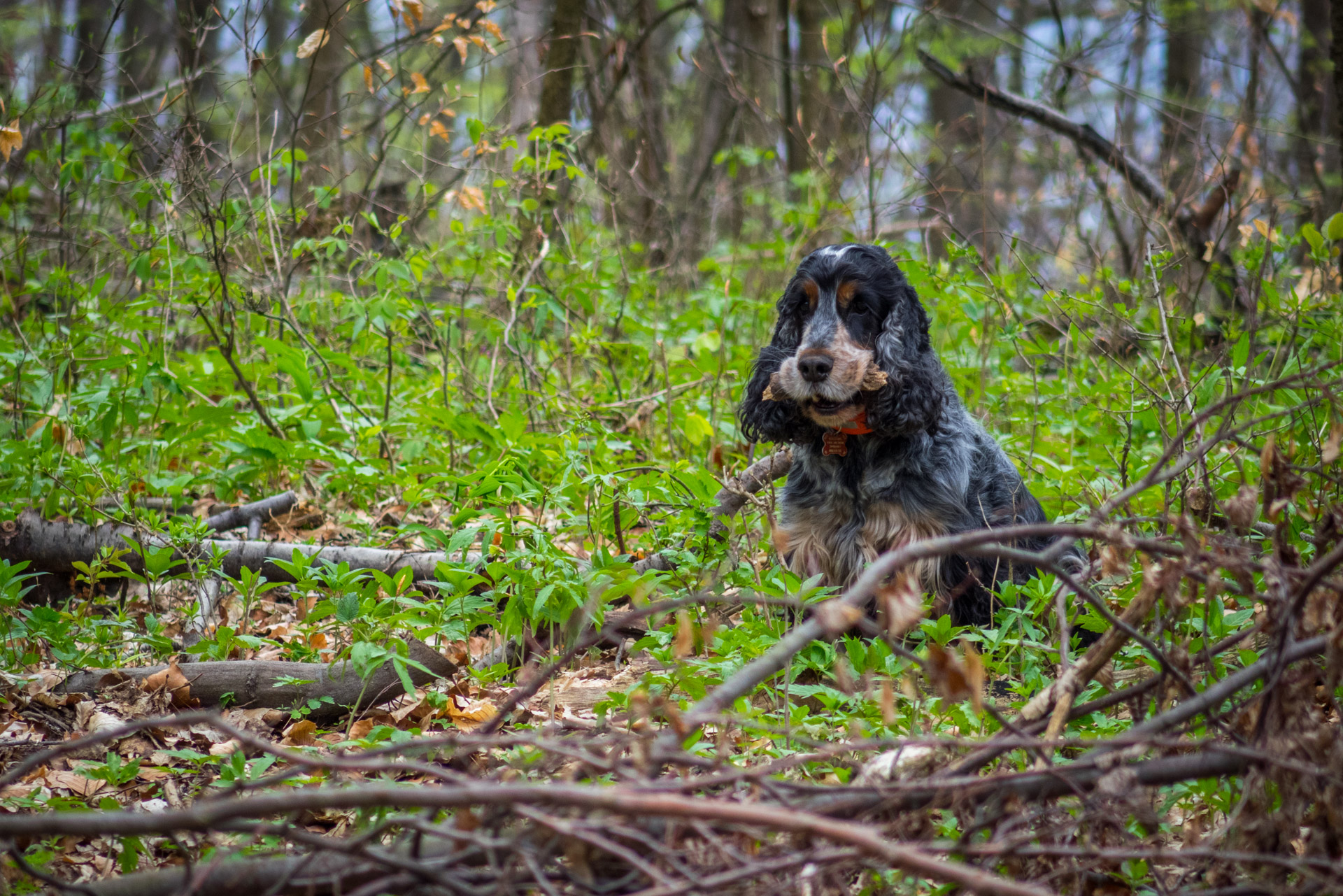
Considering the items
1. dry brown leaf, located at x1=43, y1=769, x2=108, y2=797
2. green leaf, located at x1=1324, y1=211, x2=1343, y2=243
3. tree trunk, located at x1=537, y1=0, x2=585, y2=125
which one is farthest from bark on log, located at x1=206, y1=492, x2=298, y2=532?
green leaf, located at x1=1324, y1=211, x2=1343, y2=243

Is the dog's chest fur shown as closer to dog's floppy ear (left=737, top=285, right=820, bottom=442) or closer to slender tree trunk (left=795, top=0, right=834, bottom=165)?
dog's floppy ear (left=737, top=285, right=820, bottom=442)

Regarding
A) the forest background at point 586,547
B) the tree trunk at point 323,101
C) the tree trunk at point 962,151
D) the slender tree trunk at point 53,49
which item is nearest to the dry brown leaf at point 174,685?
the forest background at point 586,547

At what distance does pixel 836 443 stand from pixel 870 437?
0.18 metres

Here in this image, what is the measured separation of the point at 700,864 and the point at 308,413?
13.8ft

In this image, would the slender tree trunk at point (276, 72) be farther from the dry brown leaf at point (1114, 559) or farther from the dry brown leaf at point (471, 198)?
the dry brown leaf at point (1114, 559)

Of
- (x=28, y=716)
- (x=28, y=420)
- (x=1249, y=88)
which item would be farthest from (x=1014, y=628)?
(x=1249, y=88)

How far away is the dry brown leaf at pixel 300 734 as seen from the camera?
335 cm

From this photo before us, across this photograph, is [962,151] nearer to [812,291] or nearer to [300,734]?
[812,291]

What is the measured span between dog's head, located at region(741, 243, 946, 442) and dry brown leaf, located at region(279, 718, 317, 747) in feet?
7.30

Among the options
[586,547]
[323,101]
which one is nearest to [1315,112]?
[586,547]

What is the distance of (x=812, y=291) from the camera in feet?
14.4

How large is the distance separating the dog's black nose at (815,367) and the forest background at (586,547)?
57cm

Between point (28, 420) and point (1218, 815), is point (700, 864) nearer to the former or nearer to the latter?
point (1218, 815)

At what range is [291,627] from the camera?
4402mm
